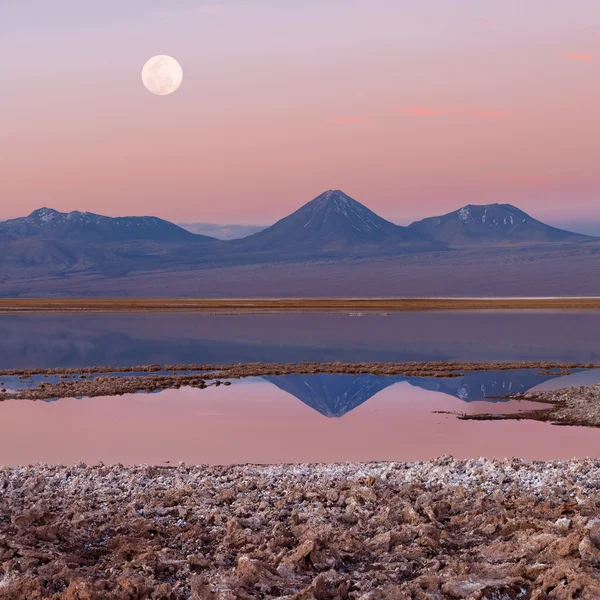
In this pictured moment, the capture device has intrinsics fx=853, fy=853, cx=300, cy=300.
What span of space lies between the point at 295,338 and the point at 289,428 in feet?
100

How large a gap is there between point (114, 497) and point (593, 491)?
6330mm

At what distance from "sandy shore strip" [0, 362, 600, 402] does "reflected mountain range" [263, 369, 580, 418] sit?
977 mm

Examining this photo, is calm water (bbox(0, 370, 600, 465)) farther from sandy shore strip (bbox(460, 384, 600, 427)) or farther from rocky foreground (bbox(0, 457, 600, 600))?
rocky foreground (bbox(0, 457, 600, 600))

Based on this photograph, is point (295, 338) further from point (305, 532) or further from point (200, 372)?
point (305, 532)

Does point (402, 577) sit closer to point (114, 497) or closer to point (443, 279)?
point (114, 497)

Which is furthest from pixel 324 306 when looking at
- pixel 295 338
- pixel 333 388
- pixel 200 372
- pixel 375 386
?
pixel 333 388

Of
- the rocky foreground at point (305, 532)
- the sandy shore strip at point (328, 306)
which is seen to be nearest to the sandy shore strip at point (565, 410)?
the rocky foreground at point (305, 532)

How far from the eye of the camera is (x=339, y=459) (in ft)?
51.8

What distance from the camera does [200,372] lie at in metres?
32.9

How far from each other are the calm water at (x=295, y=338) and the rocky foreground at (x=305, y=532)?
24.8 m

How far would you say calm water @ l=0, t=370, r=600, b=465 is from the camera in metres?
16.5

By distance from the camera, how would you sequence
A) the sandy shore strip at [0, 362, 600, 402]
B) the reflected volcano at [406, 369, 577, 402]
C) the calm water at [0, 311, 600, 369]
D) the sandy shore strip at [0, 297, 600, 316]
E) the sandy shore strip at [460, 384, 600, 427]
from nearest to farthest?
the sandy shore strip at [460, 384, 600, 427] → the reflected volcano at [406, 369, 577, 402] → the sandy shore strip at [0, 362, 600, 402] → the calm water at [0, 311, 600, 369] → the sandy shore strip at [0, 297, 600, 316]

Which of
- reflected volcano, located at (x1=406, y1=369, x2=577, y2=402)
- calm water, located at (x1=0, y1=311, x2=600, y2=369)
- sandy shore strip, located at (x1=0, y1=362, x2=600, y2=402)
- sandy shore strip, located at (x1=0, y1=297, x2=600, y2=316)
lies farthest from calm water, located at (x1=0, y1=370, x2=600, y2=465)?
sandy shore strip, located at (x1=0, y1=297, x2=600, y2=316)

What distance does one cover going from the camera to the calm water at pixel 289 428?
16.5 meters
